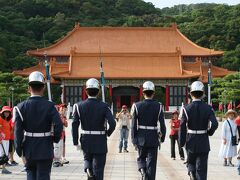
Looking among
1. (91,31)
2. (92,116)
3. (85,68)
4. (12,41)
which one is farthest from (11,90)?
(92,116)

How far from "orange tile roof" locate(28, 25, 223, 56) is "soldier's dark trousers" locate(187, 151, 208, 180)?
4111cm

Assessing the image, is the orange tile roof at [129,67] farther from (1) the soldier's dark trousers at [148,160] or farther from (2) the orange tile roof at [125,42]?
(1) the soldier's dark trousers at [148,160]

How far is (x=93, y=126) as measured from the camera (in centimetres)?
684

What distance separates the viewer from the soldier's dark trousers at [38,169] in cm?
557

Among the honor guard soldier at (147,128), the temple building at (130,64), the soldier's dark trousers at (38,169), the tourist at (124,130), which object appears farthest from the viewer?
the temple building at (130,64)

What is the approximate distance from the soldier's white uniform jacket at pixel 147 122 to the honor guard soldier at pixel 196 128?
25.6 inches

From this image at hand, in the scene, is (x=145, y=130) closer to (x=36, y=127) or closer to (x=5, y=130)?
(x=36, y=127)

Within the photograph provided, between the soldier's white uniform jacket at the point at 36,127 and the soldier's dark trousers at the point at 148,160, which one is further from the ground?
the soldier's white uniform jacket at the point at 36,127

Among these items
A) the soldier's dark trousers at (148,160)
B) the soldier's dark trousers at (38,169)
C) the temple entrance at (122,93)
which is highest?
the soldier's dark trousers at (38,169)

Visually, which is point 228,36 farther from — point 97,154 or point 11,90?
point 97,154

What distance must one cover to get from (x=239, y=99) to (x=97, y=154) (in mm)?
34136

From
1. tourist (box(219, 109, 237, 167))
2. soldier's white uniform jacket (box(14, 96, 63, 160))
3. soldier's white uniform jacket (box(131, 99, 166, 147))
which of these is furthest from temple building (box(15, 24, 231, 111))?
soldier's white uniform jacket (box(14, 96, 63, 160))

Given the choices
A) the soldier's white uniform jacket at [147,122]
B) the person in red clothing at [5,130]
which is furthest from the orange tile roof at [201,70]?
the soldier's white uniform jacket at [147,122]

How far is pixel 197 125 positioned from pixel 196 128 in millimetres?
46
